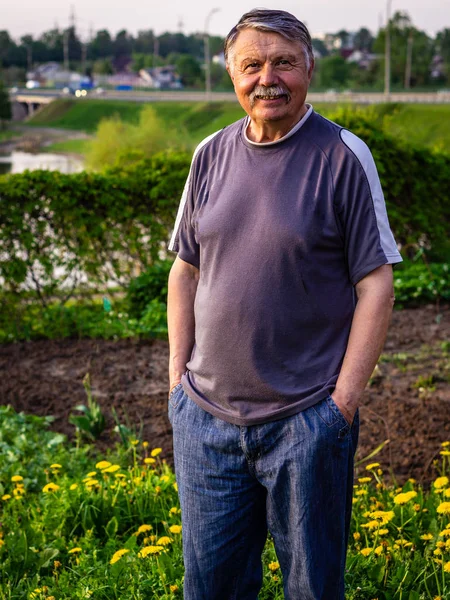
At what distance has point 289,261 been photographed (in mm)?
2129

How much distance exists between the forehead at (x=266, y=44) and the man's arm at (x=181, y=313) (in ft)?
2.19

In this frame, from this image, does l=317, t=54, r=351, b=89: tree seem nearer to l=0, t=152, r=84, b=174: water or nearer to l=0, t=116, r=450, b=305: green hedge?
l=0, t=152, r=84, b=174: water

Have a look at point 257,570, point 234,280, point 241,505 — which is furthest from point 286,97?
point 257,570

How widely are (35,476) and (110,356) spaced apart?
242 centimetres

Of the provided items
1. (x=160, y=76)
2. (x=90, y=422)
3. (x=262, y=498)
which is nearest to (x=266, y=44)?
(x=262, y=498)

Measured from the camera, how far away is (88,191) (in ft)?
26.1

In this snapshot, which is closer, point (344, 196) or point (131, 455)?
point (344, 196)

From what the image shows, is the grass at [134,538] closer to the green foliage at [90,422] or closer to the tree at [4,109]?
the green foliage at [90,422]

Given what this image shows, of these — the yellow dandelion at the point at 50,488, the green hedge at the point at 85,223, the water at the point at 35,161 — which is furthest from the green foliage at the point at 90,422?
the water at the point at 35,161

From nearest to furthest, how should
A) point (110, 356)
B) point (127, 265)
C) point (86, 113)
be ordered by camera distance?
point (110, 356) → point (127, 265) → point (86, 113)

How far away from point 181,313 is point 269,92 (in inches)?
28.3

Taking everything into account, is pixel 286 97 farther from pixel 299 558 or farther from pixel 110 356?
pixel 110 356

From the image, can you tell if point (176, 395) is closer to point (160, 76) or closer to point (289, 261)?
point (289, 261)

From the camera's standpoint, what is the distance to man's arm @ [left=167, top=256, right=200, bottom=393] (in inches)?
98.0
